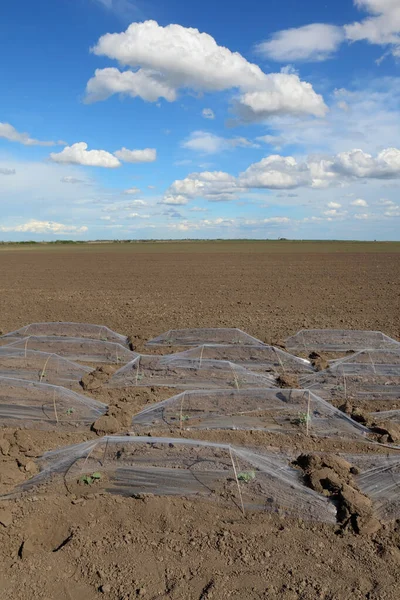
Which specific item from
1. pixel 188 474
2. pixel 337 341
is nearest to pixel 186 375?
pixel 188 474

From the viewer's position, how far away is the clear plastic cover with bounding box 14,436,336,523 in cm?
465

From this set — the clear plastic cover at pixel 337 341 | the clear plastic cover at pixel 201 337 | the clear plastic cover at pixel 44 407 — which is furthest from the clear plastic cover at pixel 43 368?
the clear plastic cover at pixel 337 341

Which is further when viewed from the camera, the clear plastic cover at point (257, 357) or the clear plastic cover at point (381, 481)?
the clear plastic cover at point (257, 357)

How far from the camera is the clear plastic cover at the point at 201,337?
440 inches

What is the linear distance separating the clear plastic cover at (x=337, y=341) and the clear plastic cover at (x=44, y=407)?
547 cm

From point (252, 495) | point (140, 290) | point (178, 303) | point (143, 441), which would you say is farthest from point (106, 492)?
point (140, 290)

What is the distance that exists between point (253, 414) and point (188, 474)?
2.09 m

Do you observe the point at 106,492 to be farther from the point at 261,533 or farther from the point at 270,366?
the point at 270,366

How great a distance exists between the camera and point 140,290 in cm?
2241

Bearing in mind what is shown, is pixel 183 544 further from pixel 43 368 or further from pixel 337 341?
pixel 337 341

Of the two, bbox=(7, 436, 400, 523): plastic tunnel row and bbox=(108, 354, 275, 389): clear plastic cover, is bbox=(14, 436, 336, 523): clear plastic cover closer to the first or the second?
bbox=(7, 436, 400, 523): plastic tunnel row

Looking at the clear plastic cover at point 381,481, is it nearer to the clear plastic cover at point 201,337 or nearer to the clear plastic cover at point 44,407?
the clear plastic cover at point 44,407

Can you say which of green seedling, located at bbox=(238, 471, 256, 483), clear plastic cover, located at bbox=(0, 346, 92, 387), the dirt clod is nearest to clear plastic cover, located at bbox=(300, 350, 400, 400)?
green seedling, located at bbox=(238, 471, 256, 483)

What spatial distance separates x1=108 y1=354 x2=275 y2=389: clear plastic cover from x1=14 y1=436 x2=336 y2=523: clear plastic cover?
9.27ft
